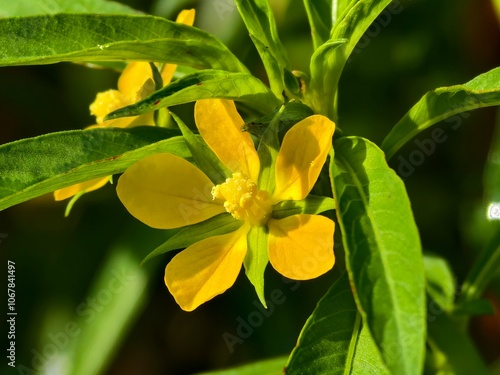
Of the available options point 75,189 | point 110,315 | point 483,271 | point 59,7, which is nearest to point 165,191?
point 75,189

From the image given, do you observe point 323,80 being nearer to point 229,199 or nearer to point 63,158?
point 229,199

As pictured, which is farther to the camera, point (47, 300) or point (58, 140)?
point (47, 300)

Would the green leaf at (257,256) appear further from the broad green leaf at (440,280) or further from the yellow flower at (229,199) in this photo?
the broad green leaf at (440,280)

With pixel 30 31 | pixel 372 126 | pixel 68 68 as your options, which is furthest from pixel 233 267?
pixel 68 68

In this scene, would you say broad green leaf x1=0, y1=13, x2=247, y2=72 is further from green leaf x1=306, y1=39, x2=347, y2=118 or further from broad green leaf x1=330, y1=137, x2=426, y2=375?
broad green leaf x1=330, y1=137, x2=426, y2=375

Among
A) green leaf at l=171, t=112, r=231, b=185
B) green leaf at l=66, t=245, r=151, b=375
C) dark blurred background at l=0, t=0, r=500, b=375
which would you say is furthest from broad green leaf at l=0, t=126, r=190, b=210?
dark blurred background at l=0, t=0, r=500, b=375

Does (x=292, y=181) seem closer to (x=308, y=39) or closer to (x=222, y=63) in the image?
(x=222, y=63)
